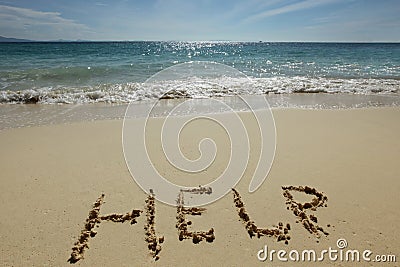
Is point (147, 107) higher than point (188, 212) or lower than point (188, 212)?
higher

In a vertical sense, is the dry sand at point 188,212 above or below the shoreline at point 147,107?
below

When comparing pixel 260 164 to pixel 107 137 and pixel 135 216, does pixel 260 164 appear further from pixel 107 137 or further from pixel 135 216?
pixel 107 137

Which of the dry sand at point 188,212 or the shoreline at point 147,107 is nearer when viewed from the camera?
the dry sand at point 188,212

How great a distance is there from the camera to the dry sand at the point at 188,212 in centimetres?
218

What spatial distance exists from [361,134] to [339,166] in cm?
146

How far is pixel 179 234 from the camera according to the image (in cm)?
234

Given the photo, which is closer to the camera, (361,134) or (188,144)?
(188,144)

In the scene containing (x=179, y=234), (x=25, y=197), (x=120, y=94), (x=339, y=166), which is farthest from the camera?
(x=120, y=94)

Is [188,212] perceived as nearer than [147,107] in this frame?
Yes

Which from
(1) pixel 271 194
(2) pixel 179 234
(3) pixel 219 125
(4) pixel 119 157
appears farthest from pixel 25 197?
(3) pixel 219 125

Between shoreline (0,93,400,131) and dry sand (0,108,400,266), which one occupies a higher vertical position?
shoreline (0,93,400,131)

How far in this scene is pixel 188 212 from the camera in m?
2.60

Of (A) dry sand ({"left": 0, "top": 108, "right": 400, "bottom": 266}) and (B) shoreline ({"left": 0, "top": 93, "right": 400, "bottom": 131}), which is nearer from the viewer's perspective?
(A) dry sand ({"left": 0, "top": 108, "right": 400, "bottom": 266})

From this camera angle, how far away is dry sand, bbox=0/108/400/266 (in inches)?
85.7
